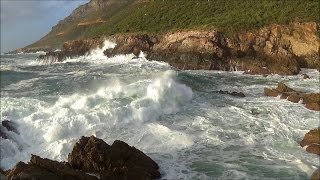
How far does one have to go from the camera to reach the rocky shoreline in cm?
3963

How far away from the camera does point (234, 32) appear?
4525 centimetres

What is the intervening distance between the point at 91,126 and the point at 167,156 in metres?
5.60

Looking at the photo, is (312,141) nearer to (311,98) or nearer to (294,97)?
(311,98)

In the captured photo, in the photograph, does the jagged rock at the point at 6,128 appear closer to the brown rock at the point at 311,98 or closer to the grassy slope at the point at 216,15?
the brown rock at the point at 311,98

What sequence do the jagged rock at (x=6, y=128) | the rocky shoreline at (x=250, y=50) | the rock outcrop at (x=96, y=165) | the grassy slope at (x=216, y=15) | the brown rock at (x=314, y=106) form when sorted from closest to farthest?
the rock outcrop at (x=96, y=165) < the jagged rock at (x=6, y=128) < the brown rock at (x=314, y=106) < the rocky shoreline at (x=250, y=50) < the grassy slope at (x=216, y=15)

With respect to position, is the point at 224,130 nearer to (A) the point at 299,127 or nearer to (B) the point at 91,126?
(A) the point at 299,127

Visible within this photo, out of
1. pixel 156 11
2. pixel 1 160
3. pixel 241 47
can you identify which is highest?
pixel 156 11

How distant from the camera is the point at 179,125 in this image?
22.0 meters

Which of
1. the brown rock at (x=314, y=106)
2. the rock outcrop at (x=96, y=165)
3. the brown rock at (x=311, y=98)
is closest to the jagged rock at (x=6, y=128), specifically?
the rock outcrop at (x=96, y=165)

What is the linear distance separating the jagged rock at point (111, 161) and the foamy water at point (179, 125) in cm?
100

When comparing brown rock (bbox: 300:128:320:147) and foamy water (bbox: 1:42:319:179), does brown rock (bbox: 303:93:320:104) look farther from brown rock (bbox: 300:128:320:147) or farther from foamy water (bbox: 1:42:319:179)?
brown rock (bbox: 300:128:320:147)

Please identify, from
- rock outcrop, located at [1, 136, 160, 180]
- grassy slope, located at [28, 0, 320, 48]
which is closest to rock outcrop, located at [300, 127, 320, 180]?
rock outcrop, located at [1, 136, 160, 180]

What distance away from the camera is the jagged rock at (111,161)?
1462 cm

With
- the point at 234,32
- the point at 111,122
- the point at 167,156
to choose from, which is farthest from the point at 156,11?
the point at 167,156
